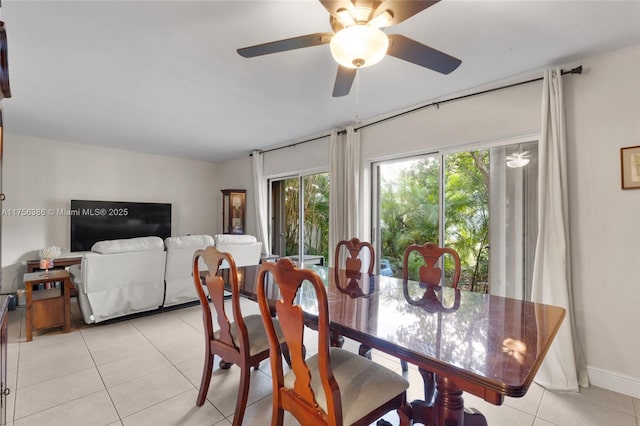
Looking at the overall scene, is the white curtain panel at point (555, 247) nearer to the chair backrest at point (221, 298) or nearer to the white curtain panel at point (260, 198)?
the chair backrest at point (221, 298)

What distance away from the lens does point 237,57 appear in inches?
88.7

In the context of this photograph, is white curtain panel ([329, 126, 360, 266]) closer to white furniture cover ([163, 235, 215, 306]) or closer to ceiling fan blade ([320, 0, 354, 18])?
white furniture cover ([163, 235, 215, 306])

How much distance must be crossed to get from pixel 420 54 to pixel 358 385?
5.56 ft

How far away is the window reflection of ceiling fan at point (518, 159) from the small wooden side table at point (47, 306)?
438 centimetres

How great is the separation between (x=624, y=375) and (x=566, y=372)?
361 millimetres

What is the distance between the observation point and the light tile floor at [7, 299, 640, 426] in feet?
6.00

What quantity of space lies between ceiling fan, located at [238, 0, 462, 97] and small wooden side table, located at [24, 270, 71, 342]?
10.3ft

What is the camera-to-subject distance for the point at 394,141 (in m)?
3.42

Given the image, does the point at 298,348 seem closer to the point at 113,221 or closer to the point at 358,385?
the point at 358,385

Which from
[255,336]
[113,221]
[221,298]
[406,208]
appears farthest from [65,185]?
[406,208]

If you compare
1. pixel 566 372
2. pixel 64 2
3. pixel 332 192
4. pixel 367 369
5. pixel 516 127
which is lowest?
pixel 566 372

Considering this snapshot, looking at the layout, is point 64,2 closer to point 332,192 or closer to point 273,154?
point 332,192

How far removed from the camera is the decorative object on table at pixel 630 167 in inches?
81.4

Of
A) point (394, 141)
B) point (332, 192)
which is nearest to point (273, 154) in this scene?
point (332, 192)
